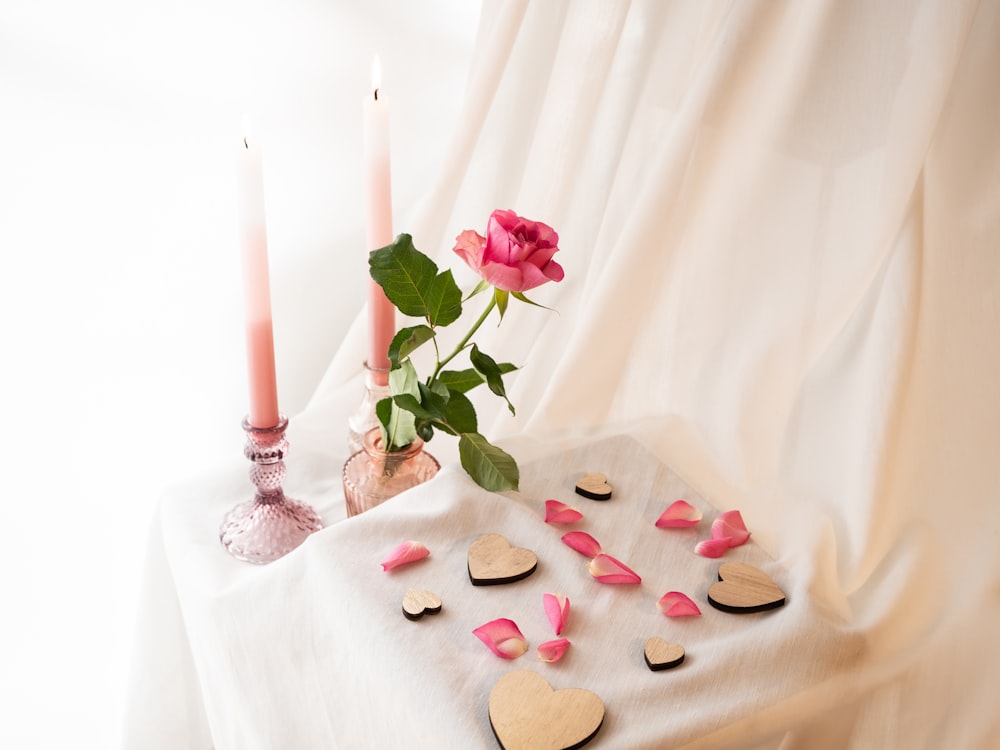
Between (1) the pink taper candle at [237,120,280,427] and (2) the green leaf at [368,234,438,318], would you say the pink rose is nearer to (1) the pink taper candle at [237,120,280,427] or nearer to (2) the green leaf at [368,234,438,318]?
(2) the green leaf at [368,234,438,318]

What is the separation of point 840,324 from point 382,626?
1.51ft

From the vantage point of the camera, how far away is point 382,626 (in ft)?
2.18

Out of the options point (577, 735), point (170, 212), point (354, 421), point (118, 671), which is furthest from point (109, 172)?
point (577, 735)

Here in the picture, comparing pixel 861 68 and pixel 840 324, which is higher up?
pixel 861 68

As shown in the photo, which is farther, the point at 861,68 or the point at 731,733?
the point at 861,68

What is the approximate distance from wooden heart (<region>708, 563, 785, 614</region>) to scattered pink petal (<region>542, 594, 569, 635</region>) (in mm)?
113

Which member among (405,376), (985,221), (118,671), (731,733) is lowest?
(118,671)

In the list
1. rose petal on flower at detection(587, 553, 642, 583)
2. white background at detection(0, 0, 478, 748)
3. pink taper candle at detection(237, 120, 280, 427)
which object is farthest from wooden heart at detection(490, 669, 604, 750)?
white background at detection(0, 0, 478, 748)

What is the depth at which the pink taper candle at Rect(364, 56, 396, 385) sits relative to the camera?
0.79 meters

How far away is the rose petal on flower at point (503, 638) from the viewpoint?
0.64 metres

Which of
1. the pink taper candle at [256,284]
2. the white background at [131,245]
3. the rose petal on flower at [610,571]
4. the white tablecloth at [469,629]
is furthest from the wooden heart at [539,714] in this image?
the white background at [131,245]

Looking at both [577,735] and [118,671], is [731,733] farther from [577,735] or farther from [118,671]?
[118,671]

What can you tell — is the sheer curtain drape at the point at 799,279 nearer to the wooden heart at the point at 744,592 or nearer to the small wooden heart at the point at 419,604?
the wooden heart at the point at 744,592

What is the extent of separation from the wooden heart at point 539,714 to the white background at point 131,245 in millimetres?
749
